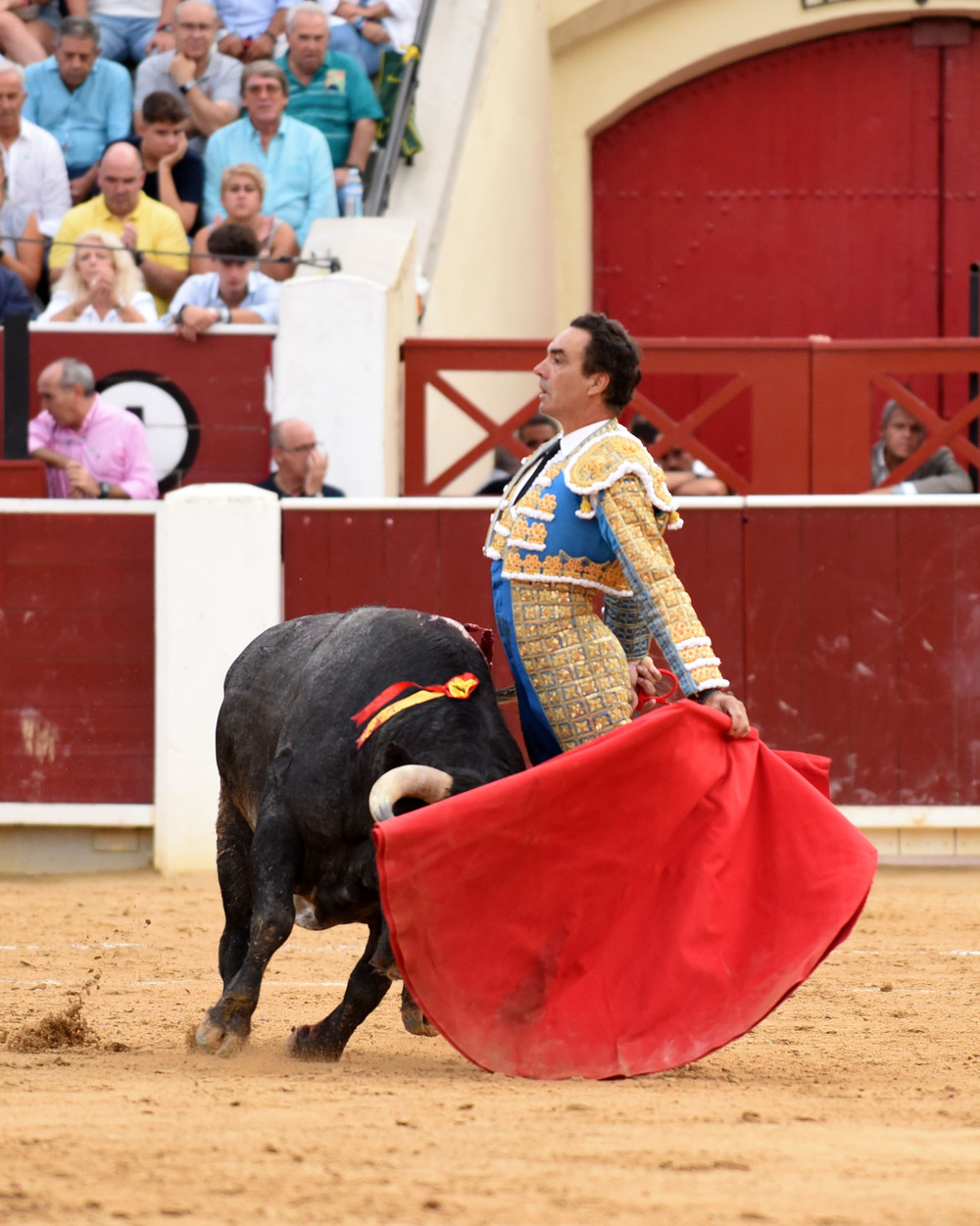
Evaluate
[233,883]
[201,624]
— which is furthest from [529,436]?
[233,883]

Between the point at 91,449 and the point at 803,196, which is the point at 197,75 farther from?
the point at 803,196

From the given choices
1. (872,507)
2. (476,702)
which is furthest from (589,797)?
(872,507)

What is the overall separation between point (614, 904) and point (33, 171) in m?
6.05

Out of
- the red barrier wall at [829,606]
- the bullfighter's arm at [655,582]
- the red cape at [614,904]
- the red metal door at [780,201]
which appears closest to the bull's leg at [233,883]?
the red cape at [614,904]

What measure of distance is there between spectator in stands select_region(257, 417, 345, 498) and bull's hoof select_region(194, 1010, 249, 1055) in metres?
3.75

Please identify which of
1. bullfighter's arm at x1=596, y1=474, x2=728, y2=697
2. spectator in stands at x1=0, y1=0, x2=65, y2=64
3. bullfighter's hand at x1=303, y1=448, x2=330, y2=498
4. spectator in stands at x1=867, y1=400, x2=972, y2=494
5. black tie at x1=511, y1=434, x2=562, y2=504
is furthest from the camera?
spectator in stands at x1=0, y1=0, x2=65, y2=64

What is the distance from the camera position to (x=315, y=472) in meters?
7.39

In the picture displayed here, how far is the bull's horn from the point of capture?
3516 mm

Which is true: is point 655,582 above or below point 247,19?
below

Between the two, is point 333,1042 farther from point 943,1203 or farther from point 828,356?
point 828,356

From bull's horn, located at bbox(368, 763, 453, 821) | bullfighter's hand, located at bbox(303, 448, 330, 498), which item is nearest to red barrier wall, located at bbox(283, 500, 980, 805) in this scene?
bullfighter's hand, located at bbox(303, 448, 330, 498)

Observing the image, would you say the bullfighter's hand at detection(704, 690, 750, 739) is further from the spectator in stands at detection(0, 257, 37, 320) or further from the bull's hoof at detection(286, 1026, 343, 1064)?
the spectator in stands at detection(0, 257, 37, 320)

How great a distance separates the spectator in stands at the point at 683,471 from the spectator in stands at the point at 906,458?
2.04 feet

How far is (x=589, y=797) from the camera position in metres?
3.66
